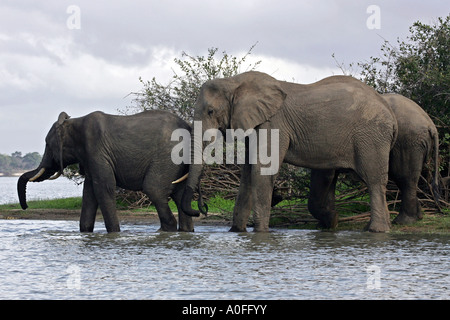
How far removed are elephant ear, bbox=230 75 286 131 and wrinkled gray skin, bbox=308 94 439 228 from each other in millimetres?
1624

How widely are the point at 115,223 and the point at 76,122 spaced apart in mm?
1739

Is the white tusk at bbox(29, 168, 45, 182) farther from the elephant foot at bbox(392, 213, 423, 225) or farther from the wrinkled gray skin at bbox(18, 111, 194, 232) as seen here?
the elephant foot at bbox(392, 213, 423, 225)

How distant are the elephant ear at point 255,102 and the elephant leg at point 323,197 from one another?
159 cm

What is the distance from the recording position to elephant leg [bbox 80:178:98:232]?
13.6 m

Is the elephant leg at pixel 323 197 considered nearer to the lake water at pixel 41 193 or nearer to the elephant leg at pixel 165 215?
the elephant leg at pixel 165 215

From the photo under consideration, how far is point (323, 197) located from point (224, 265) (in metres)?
4.36

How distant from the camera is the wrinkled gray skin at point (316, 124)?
1310cm

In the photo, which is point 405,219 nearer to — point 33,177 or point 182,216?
point 182,216

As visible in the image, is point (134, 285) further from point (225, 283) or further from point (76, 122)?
point (76, 122)

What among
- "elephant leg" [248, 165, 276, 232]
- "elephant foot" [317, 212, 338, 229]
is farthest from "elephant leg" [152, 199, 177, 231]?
"elephant foot" [317, 212, 338, 229]

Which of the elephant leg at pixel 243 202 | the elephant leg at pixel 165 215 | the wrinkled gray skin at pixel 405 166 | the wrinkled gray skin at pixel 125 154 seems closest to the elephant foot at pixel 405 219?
the wrinkled gray skin at pixel 405 166

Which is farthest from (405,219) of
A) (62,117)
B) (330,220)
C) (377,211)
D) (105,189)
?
(62,117)

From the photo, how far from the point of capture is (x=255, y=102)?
516 inches

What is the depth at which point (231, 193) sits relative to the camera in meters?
18.1
